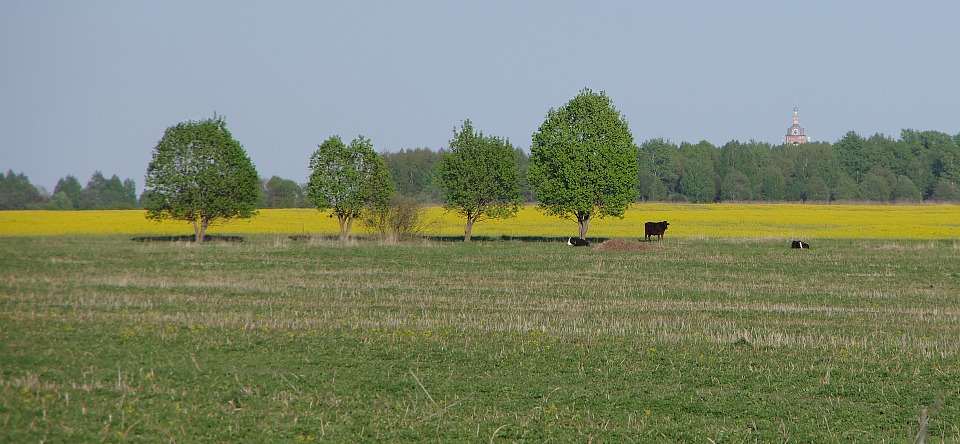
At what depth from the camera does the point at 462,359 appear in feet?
52.9

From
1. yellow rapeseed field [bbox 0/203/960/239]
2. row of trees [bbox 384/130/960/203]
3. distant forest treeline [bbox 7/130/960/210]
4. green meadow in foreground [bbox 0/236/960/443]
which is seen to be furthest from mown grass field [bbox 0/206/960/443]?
row of trees [bbox 384/130/960/203]

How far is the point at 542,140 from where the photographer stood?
61.6 m

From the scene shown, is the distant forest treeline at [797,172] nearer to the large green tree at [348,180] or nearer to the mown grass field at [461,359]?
the large green tree at [348,180]

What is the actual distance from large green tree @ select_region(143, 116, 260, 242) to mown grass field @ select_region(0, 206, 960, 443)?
25.2m

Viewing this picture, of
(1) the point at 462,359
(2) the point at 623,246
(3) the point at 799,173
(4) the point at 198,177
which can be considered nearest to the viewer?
(1) the point at 462,359

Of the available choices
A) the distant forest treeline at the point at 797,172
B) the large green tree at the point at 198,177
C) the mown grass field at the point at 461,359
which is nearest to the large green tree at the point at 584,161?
the large green tree at the point at 198,177

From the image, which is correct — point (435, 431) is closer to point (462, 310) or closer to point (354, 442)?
point (354, 442)

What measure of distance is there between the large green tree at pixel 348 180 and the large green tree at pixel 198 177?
497 cm

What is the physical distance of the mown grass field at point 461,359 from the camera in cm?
1141

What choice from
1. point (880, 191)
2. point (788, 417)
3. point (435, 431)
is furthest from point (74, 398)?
point (880, 191)

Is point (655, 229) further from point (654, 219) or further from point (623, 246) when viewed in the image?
point (654, 219)

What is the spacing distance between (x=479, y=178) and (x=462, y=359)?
4538 cm

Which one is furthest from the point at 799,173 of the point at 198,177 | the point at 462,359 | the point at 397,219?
the point at 462,359

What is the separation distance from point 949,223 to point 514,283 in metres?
65.7
